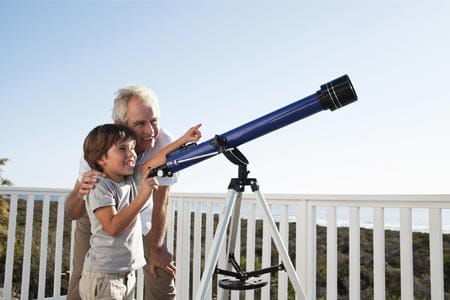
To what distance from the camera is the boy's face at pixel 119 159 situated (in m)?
1.48

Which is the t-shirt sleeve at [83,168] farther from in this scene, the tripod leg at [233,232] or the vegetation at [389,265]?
the vegetation at [389,265]

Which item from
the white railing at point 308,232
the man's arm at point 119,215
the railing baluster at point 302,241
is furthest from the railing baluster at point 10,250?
the railing baluster at point 302,241

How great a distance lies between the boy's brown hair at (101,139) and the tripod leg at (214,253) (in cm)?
52

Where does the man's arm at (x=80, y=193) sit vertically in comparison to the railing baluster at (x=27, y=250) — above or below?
above

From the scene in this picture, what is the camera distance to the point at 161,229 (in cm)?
181

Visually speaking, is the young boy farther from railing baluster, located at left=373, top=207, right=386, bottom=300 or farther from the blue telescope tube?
railing baluster, located at left=373, top=207, right=386, bottom=300

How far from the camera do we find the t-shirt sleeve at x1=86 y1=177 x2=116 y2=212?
139cm

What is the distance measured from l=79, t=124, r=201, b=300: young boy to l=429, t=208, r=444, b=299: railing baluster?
118 cm

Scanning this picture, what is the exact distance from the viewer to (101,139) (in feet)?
4.85

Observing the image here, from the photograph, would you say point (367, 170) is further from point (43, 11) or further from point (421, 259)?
point (43, 11)

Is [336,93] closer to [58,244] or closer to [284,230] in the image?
[284,230]

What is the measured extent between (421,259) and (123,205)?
105 inches

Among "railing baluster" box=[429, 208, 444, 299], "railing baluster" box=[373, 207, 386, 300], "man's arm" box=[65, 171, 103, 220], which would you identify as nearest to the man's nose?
"man's arm" box=[65, 171, 103, 220]

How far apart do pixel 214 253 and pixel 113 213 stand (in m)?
0.44
